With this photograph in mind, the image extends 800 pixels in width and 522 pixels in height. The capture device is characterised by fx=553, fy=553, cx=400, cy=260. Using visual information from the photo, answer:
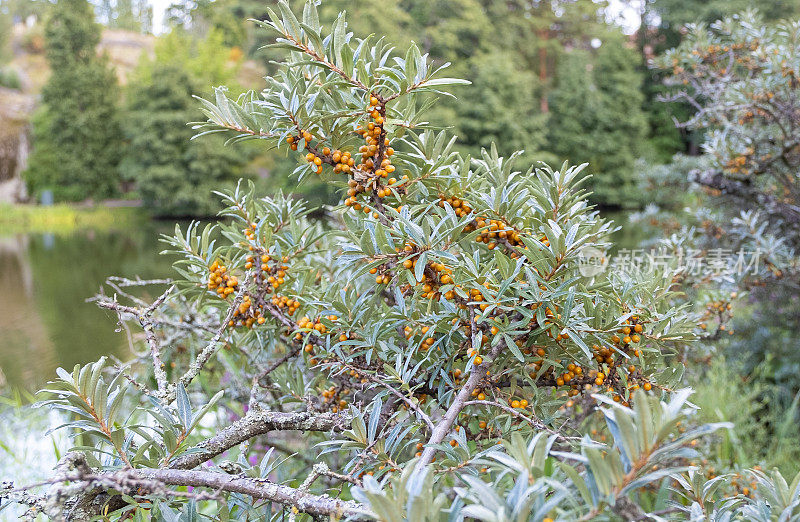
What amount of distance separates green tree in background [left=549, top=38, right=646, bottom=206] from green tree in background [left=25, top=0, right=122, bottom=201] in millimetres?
14484

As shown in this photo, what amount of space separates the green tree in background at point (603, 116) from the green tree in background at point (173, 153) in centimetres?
955

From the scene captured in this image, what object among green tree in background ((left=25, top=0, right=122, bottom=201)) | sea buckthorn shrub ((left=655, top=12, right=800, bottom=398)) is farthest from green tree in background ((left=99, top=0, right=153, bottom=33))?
sea buckthorn shrub ((left=655, top=12, right=800, bottom=398))

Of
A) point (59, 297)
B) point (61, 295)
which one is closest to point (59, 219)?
point (61, 295)

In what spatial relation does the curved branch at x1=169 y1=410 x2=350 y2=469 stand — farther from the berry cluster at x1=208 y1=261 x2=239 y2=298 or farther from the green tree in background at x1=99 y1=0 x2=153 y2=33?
the green tree in background at x1=99 y1=0 x2=153 y2=33

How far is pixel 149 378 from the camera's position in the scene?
2592 mm

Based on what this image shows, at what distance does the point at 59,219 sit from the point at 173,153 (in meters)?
3.98

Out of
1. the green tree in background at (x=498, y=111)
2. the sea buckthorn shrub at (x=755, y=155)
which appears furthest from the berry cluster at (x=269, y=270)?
the green tree in background at (x=498, y=111)

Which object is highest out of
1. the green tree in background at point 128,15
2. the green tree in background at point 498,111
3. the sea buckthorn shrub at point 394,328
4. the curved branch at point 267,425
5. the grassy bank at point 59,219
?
the green tree in background at point 128,15

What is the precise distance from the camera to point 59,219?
16547 mm

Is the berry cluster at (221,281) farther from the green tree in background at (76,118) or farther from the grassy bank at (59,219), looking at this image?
the green tree in background at (76,118)

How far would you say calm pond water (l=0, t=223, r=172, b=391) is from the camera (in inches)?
194

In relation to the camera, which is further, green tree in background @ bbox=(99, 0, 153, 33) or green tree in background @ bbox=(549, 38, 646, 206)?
green tree in background @ bbox=(99, 0, 153, 33)

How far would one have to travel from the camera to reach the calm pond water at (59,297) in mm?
4938

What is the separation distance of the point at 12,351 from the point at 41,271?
480cm
